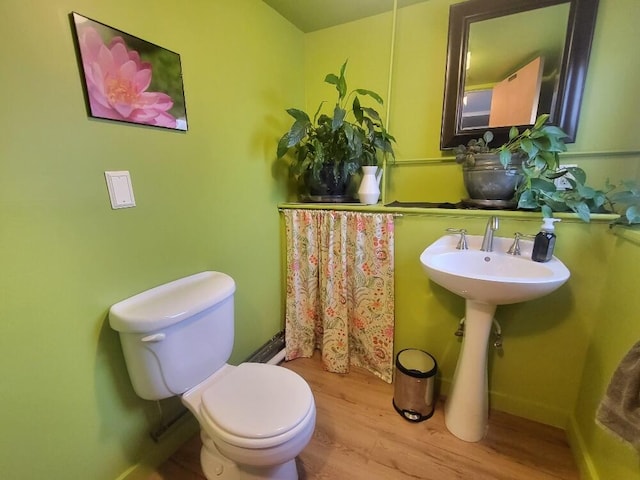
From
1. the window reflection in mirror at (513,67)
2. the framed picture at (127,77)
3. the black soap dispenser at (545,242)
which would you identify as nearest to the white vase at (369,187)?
the window reflection in mirror at (513,67)

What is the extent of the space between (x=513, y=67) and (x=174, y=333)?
1.85m

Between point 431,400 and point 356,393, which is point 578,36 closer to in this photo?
point 431,400

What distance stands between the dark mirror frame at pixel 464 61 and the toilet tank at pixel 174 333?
1.37 metres

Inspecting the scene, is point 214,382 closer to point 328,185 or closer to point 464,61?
point 328,185

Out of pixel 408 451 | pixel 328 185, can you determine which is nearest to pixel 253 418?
pixel 408 451

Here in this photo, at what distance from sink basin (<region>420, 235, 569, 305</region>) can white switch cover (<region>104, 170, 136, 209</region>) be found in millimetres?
1083

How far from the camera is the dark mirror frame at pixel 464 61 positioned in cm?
119

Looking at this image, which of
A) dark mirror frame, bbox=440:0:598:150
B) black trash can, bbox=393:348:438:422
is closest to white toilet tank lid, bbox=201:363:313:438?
black trash can, bbox=393:348:438:422

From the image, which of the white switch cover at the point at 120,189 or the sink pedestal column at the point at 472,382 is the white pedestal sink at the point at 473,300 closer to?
the sink pedestal column at the point at 472,382

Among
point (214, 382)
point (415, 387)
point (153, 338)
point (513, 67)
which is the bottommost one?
point (415, 387)

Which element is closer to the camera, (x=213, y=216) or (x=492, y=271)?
(x=492, y=271)

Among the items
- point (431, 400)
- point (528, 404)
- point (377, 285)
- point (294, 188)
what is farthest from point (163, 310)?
point (528, 404)

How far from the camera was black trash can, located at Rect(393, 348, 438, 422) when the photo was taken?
4.29ft

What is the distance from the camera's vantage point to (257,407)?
0.93m
